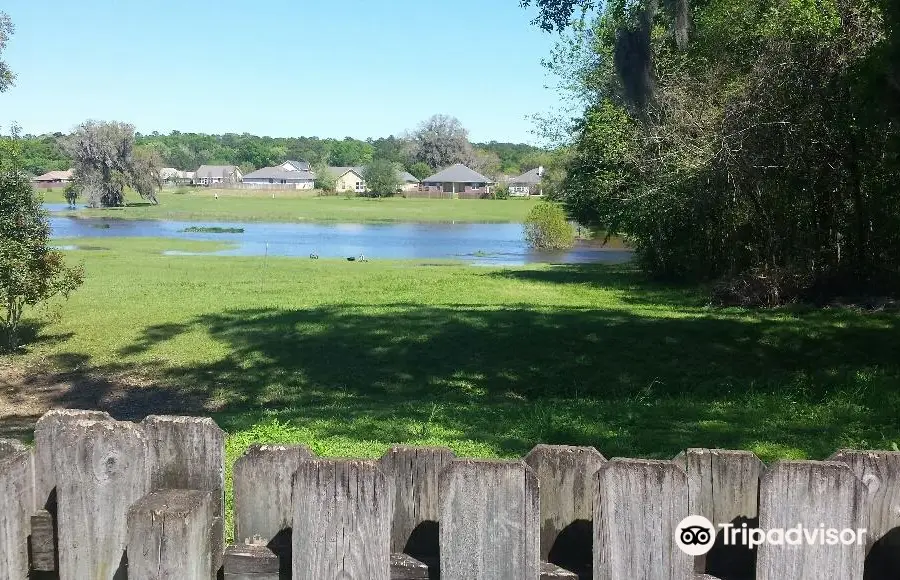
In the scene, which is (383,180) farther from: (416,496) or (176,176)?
(416,496)

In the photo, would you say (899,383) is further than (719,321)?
No

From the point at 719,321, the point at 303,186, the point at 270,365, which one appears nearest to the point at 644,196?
the point at 719,321

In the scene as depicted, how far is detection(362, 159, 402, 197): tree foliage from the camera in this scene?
12631 cm

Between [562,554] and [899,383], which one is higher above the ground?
[562,554]

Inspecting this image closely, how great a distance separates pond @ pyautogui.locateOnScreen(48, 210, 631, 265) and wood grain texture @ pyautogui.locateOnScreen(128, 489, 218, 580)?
33.4 meters

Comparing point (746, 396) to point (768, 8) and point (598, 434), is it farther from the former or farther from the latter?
point (768, 8)

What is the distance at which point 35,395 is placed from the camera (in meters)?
11.4

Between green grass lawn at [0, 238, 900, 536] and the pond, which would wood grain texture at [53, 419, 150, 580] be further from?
the pond

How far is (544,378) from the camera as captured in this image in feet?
35.8

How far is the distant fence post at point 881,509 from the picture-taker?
1.94 m

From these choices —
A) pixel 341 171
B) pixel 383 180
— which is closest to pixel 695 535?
pixel 383 180

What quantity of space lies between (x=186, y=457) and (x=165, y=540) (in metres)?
0.21

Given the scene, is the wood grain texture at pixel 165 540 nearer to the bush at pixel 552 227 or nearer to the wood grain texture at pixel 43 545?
the wood grain texture at pixel 43 545

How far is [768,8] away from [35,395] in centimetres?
1347
